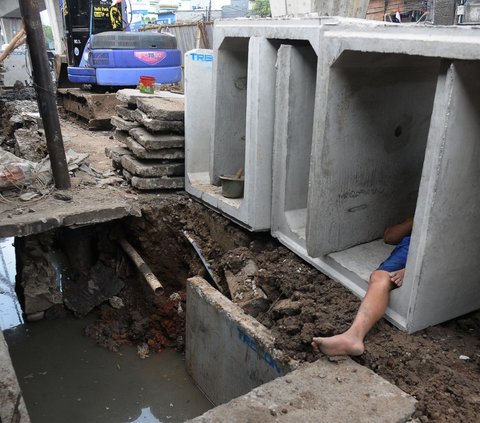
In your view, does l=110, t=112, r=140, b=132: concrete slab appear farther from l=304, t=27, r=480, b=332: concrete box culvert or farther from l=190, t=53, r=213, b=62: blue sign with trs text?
l=304, t=27, r=480, b=332: concrete box culvert

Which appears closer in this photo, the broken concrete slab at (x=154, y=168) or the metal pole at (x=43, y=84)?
the metal pole at (x=43, y=84)

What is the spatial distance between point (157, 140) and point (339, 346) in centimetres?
351

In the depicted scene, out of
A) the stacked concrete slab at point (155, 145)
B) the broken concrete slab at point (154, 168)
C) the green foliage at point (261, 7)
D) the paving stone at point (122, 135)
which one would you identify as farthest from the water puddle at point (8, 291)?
the green foliage at point (261, 7)

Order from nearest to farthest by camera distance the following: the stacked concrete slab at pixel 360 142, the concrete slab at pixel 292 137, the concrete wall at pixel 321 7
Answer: the stacked concrete slab at pixel 360 142, the concrete slab at pixel 292 137, the concrete wall at pixel 321 7

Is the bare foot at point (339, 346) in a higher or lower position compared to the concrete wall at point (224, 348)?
higher

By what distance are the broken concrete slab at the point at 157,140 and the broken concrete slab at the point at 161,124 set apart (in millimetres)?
79

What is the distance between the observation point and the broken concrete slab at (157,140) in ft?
18.2

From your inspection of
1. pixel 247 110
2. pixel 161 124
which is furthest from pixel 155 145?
pixel 247 110

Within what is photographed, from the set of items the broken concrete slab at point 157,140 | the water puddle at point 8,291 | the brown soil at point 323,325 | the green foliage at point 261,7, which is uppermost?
the green foliage at point 261,7

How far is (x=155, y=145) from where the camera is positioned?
5.54 metres

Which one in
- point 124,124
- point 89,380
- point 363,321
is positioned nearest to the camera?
point 363,321

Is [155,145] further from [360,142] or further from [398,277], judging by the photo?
[398,277]

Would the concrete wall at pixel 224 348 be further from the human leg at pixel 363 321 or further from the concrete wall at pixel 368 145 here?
the concrete wall at pixel 368 145

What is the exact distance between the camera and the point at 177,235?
5.62 metres
